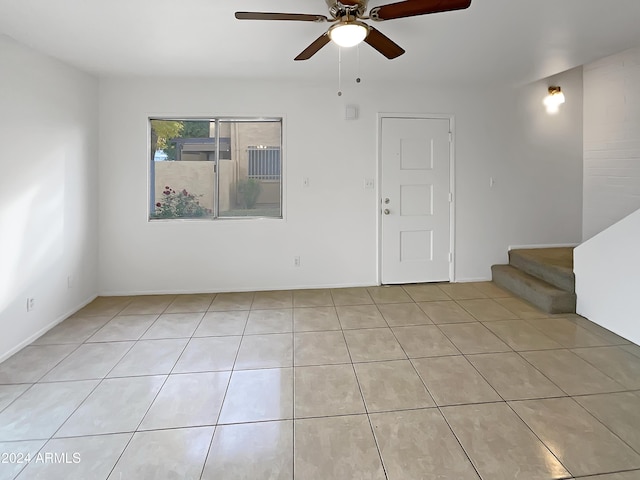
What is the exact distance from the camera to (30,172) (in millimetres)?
3037

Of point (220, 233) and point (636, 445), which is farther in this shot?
point (220, 233)

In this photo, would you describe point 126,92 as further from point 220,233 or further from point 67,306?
point 67,306

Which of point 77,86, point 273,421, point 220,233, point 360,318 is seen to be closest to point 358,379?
point 273,421

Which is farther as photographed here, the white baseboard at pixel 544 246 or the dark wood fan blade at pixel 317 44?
the white baseboard at pixel 544 246

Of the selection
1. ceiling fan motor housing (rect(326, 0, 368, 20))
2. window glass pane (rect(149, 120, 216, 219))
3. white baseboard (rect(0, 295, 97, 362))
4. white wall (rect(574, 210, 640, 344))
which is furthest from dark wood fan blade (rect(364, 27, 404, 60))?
white baseboard (rect(0, 295, 97, 362))

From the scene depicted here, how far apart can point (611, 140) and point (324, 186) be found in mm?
3390

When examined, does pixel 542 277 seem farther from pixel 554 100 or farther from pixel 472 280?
pixel 554 100

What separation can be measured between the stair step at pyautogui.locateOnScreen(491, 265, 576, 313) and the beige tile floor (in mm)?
161

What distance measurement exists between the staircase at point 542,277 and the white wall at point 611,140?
2.22ft

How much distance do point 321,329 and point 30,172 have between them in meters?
2.75

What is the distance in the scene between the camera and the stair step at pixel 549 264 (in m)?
3.64

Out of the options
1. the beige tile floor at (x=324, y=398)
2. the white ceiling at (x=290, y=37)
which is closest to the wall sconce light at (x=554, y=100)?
the white ceiling at (x=290, y=37)

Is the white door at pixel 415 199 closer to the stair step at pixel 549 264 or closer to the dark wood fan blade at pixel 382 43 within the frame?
the stair step at pixel 549 264

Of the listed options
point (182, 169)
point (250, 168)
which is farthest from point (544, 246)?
point (182, 169)
